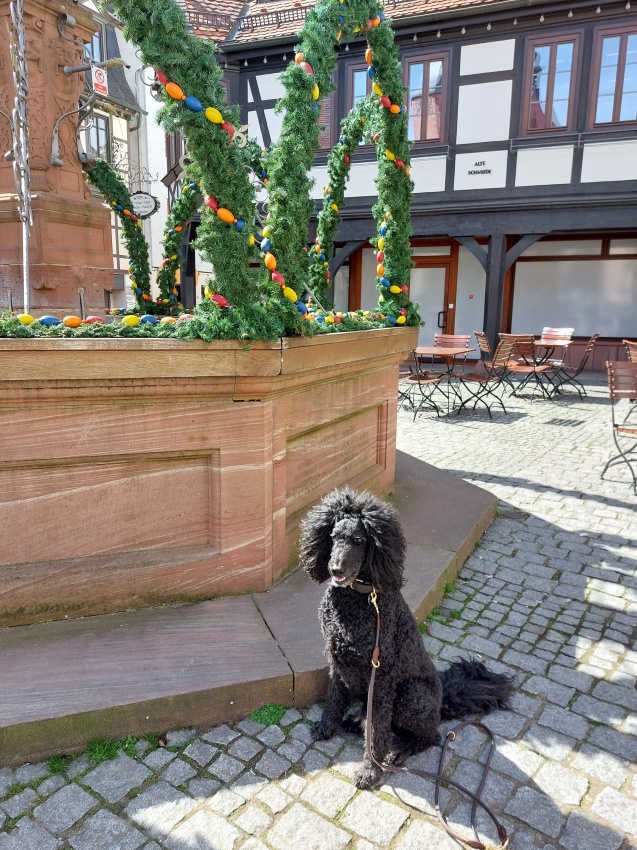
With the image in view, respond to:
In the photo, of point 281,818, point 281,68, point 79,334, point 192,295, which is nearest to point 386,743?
point 281,818

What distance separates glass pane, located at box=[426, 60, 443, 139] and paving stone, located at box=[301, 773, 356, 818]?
13643 millimetres

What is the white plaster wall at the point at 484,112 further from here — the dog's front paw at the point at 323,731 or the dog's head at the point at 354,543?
the dog's front paw at the point at 323,731

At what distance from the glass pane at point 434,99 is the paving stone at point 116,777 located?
541 inches

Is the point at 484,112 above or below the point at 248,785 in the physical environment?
above

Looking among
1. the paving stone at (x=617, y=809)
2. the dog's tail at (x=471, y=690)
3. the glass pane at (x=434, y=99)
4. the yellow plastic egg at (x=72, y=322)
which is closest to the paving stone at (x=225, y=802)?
the dog's tail at (x=471, y=690)

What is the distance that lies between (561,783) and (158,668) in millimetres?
1549

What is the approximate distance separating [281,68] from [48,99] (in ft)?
39.4

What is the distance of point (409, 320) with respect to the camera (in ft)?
16.2

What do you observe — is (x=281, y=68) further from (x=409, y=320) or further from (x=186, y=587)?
(x=186, y=587)

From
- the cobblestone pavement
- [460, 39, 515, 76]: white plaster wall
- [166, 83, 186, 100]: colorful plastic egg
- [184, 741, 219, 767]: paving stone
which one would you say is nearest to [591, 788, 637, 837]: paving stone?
the cobblestone pavement

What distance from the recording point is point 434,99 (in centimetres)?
1323

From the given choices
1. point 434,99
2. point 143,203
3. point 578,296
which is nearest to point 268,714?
point 143,203

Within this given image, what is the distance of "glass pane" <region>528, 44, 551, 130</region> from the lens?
40.1ft

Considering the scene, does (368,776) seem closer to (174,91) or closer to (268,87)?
(174,91)
